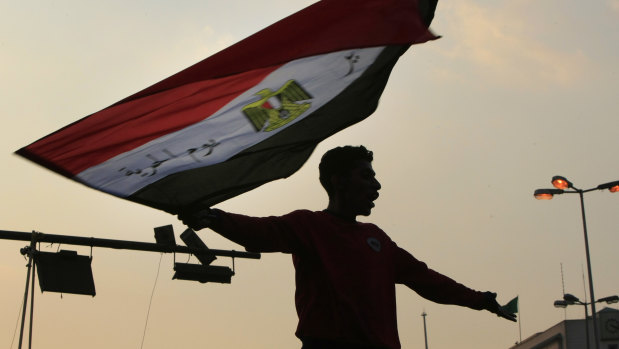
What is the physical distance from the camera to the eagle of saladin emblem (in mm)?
4469

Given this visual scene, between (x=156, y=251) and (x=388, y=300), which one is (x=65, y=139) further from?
(x=156, y=251)

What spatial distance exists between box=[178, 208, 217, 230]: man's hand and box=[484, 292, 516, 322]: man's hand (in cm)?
221

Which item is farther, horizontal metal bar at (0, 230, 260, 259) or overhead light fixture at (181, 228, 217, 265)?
overhead light fixture at (181, 228, 217, 265)

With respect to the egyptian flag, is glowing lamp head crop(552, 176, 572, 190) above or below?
above

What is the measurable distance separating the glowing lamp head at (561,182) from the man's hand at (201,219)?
2118 cm

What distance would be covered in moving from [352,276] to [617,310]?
55615 millimetres

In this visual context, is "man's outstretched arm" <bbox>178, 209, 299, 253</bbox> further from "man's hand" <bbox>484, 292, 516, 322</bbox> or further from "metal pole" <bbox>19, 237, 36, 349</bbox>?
"metal pole" <bbox>19, 237, 36, 349</bbox>

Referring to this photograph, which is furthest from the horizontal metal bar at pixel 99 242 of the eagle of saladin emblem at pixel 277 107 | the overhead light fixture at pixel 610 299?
the overhead light fixture at pixel 610 299

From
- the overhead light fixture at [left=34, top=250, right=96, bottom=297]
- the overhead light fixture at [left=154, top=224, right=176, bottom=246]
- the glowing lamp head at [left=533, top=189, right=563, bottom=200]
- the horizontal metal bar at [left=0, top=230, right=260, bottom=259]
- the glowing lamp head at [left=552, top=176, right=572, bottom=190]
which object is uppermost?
the glowing lamp head at [left=552, top=176, right=572, bottom=190]

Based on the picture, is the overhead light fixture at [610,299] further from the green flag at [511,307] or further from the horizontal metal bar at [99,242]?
the green flag at [511,307]

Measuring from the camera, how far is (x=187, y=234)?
13180 millimetres

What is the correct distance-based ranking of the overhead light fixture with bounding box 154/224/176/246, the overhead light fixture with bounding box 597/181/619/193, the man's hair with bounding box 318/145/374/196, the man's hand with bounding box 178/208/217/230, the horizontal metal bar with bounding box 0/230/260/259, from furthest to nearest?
the overhead light fixture with bounding box 597/181/619/193, the overhead light fixture with bounding box 154/224/176/246, the horizontal metal bar with bounding box 0/230/260/259, the man's hair with bounding box 318/145/374/196, the man's hand with bounding box 178/208/217/230

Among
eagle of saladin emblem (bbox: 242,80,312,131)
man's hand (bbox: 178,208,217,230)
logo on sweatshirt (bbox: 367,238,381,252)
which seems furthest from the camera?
logo on sweatshirt (bbox: 367,238,381,252)

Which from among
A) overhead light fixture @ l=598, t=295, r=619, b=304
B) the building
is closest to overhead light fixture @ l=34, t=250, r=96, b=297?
overhead light fixture @ l=598, t=295, r=619, b=304
